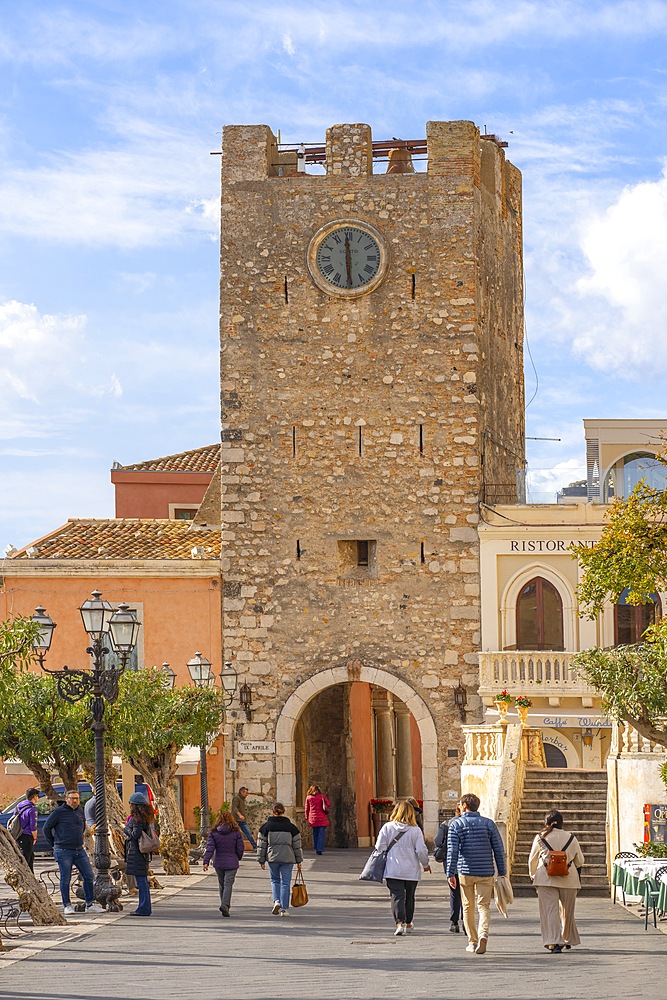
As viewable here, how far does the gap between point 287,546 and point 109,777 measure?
372 inches

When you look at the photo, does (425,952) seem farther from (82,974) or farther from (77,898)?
(77,898)

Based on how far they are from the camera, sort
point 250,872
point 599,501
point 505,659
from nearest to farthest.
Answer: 1. point 250,872
2. point 505,659
3. point 599,501

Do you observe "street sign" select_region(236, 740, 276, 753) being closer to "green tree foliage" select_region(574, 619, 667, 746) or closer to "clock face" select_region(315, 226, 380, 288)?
"clock face" select_region(315, 226, 380, 288)

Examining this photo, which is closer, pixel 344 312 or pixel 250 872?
pixel 250 872

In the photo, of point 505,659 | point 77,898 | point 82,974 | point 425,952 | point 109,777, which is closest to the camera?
point 82,974

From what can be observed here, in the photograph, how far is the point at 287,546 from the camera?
3316 cm

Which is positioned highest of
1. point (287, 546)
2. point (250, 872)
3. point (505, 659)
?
point (287, 546)

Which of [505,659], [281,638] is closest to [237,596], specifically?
[281,638]

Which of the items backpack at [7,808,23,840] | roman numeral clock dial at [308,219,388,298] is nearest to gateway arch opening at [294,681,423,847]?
roman numeral clock dial at [308,219,388,298]

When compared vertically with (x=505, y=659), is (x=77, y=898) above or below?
below

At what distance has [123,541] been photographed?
115 ft

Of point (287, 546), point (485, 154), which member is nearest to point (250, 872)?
point (287, 546)

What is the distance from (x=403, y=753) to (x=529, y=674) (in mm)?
15608

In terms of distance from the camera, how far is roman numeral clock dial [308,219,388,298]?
110ft
